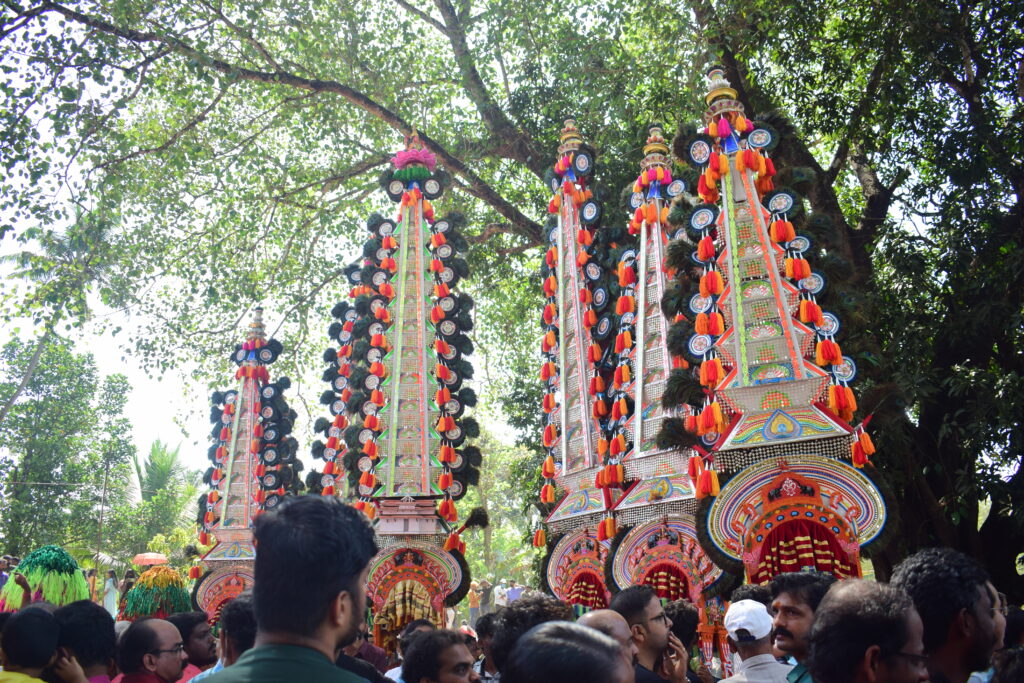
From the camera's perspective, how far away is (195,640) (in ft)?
14.6

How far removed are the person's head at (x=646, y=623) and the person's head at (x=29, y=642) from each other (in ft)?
7.40

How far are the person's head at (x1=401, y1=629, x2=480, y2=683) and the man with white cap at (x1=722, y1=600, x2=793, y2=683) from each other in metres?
1.05

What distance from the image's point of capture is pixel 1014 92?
943 centimetres

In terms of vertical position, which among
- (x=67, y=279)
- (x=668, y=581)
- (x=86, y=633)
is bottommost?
(x=86, y=633)

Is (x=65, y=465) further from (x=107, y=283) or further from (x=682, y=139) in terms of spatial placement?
(x=682, y=139)

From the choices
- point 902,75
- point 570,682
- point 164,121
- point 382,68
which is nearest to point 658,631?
point 570,682

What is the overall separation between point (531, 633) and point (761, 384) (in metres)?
4.60

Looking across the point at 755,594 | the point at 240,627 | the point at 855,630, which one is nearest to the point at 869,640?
the point at 855,630

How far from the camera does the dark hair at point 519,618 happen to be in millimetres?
3496

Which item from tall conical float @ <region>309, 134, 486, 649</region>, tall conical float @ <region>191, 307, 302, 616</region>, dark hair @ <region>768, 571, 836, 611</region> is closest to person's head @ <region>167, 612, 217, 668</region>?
dark hair @ <region>768, 571, 836, 611</region>

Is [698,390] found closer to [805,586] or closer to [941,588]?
[805,586]

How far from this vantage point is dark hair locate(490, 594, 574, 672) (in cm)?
350

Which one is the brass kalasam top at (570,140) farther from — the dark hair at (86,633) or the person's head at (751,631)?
the dark hair at (86,633)

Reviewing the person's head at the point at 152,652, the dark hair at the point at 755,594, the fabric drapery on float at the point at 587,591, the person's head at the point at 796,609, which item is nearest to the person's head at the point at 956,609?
the person's head at the point at 796,609
